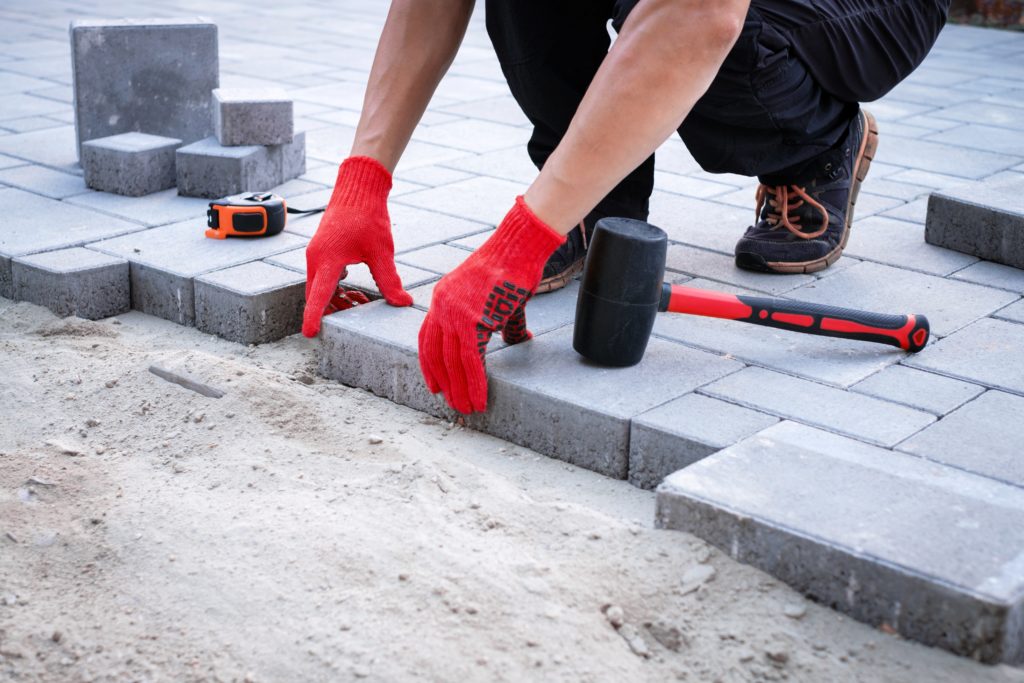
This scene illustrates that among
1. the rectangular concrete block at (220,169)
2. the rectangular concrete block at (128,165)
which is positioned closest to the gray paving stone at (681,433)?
the rectangular concrete block at (220,169)

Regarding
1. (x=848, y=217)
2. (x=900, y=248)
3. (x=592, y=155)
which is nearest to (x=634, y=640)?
(x=592, y=155)

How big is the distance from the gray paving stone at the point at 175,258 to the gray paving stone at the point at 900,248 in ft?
5.21

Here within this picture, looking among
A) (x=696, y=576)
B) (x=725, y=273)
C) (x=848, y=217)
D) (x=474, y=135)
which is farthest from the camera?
(x=474, y=135)

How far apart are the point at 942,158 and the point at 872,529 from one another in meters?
3.01

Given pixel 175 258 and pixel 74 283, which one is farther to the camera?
pixel 175 258

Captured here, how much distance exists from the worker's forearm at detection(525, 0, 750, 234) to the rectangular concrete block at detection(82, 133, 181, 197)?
6.00 ft

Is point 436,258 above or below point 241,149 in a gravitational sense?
below

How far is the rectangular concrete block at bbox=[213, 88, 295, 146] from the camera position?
3.61 meters

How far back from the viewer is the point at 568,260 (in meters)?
2.81

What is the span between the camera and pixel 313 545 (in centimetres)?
181

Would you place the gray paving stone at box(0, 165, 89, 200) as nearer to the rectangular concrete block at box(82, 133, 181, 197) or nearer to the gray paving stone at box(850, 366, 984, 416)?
the rectangular concrete block at box(82, 133, 181, 197)

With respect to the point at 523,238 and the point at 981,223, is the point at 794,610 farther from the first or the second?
the point at 981,223

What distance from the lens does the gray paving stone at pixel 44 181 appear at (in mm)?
3551

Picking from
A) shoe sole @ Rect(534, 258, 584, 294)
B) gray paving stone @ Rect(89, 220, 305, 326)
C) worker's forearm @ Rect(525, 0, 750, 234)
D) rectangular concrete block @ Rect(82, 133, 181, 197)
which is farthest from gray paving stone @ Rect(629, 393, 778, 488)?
rectangular concrete block @ Rect(82, 133, 181, 197)
